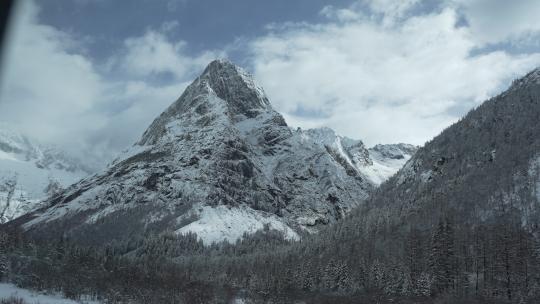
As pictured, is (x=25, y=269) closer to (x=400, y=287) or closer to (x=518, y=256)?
(x=400, y=287)

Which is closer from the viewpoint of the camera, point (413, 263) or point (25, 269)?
point (25, 269)

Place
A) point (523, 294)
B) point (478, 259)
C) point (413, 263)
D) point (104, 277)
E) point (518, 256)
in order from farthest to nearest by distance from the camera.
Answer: point (104, 277) → point (413, 263) → point (478, 259) → point (518, 256) → point (523, 294)

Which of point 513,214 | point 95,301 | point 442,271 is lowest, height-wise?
point 95,301

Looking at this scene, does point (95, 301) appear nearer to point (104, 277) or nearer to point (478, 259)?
point (104, 277)

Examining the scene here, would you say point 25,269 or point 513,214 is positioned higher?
point 513,214

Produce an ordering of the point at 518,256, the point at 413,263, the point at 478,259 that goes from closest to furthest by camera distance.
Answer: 1. the point at 518,256
2. the point at 478,259
3. the point at 413,263

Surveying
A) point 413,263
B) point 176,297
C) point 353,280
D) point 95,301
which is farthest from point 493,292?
point 95,301

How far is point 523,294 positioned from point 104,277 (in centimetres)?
13800

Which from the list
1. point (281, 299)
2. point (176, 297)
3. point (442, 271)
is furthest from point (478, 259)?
point (176, 297)

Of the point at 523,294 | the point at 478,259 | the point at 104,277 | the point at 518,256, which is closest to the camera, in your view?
the point at 523,294

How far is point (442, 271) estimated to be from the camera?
154 m

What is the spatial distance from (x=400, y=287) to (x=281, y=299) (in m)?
42.3

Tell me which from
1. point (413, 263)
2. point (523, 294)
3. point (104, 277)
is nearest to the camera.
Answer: point (523, 294)

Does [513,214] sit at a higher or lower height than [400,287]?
higher
